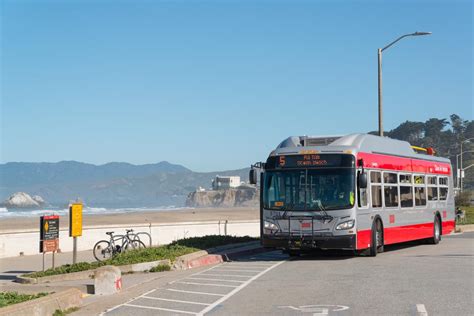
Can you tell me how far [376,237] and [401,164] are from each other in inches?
130

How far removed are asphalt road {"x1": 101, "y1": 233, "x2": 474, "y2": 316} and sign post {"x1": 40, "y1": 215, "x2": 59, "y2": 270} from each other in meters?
3.76

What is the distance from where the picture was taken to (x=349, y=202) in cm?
1991

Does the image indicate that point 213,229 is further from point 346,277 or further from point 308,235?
point 346,277

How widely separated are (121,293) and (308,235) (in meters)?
6.59

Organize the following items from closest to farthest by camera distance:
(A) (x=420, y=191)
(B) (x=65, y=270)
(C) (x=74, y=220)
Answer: (B) (x=65, y=270)
(C) (x=74, y=220)
(A) (x=420, y=191)

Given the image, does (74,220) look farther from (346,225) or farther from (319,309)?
(319,309)

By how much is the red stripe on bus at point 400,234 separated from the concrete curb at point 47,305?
9053mm

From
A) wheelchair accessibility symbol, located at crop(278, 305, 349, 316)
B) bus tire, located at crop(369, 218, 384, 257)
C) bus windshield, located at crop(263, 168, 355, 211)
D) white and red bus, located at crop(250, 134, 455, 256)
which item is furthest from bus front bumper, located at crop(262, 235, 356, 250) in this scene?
wheelchair accessibility symbol, located at crop(278, 305, 349, 316)

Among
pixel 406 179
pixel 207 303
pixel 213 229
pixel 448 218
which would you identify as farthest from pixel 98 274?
pixel 213 229

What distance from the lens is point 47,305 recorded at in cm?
1208

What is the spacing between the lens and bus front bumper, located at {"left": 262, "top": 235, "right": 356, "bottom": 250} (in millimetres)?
19734

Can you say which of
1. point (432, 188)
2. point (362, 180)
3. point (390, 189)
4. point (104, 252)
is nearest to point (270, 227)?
point (362, 180)

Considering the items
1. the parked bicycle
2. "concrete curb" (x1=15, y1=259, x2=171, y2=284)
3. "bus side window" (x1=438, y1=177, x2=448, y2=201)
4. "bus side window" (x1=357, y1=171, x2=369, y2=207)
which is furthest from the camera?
"bus side window" (x1=438, y1=177, x2=448, y2=201)

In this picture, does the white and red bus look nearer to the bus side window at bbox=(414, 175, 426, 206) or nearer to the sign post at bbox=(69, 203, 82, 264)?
the bus side window at bbox=(414, 175, 426, 206)
